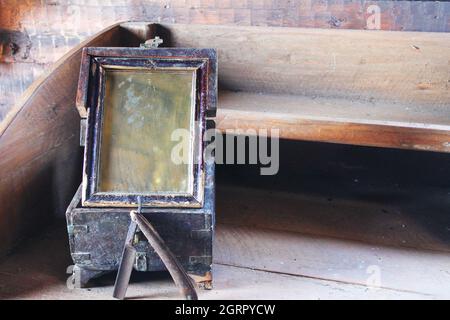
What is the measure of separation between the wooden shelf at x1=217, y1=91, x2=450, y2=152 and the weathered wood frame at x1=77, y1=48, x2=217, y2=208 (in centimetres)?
24

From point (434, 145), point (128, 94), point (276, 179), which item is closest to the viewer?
point (128, 94)

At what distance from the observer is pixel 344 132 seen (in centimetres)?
105

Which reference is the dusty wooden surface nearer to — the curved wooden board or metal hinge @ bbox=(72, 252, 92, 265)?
the curved wooden board

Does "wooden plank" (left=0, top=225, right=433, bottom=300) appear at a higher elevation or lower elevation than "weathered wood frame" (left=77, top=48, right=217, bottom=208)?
lower

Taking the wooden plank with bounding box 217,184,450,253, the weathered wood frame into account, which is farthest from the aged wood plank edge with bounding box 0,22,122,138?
the wooden plank with bounding box 217,184,450,253

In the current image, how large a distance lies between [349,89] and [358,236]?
44cm

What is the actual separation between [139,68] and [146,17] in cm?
52

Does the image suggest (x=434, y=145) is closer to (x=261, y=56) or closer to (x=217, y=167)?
(x=261, y=56)

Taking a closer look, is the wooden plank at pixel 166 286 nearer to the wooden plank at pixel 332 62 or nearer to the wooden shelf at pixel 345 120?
the wooden shelf at pixel 345 120

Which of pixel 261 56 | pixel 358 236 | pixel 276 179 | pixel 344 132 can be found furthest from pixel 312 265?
pixel 261 56

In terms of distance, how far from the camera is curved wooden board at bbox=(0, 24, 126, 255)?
3.11ft

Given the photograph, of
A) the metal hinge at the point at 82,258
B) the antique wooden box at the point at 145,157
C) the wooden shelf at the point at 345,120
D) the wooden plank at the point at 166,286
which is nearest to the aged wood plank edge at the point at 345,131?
the wooden shelf at the point at 345,120

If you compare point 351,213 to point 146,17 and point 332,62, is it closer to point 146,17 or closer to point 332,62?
point 332,62

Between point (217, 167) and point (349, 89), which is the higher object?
point (349, 89)
